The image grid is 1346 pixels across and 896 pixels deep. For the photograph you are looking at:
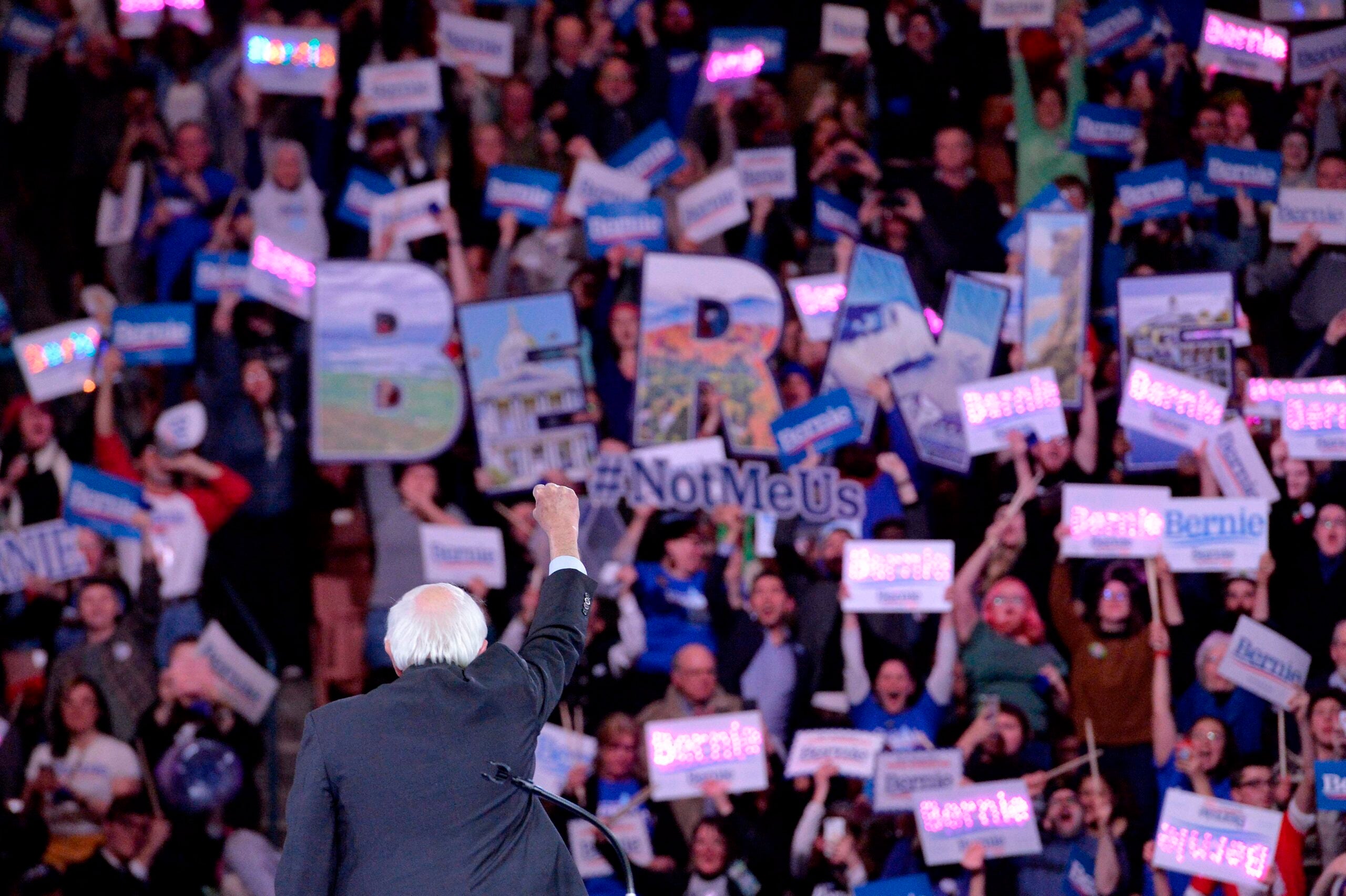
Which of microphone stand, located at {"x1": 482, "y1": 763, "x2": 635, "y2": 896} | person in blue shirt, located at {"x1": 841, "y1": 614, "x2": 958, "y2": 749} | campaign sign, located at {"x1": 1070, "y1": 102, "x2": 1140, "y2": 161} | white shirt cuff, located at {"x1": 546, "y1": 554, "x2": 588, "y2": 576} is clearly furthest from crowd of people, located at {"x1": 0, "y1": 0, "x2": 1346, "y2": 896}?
microphone stand, located at {"x1": 482, "y1": 763, "x2": 635, "y2": 896}

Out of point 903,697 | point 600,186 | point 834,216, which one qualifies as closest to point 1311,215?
point 834,216

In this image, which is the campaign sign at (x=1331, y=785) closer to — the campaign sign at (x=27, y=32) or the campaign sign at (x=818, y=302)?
the campaign sign at (x=818, y=302)

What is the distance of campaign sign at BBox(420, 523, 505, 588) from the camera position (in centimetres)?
694

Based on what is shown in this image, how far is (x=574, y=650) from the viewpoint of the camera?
2768mm

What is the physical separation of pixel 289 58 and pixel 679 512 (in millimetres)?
2846

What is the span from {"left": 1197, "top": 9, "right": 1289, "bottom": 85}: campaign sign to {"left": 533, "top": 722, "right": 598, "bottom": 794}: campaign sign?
4247 millimetres

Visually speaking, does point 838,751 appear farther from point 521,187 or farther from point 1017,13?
point 1017,13

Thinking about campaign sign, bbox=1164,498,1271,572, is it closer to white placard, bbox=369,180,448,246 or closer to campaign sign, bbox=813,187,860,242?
campaign sign, bbox=813,187,860,242

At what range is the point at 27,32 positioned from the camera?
312 inches

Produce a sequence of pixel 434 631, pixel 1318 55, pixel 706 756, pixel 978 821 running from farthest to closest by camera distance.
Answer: pixel 1318 55 < pixel 706 756 < pixel 978 821 < pixel 434 631

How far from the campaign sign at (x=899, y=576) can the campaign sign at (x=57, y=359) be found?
11.4 feet

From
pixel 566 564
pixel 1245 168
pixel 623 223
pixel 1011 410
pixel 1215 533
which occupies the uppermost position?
pixel 566 564

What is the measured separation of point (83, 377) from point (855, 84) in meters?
3.82

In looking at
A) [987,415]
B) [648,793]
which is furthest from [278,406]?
[987,415]
